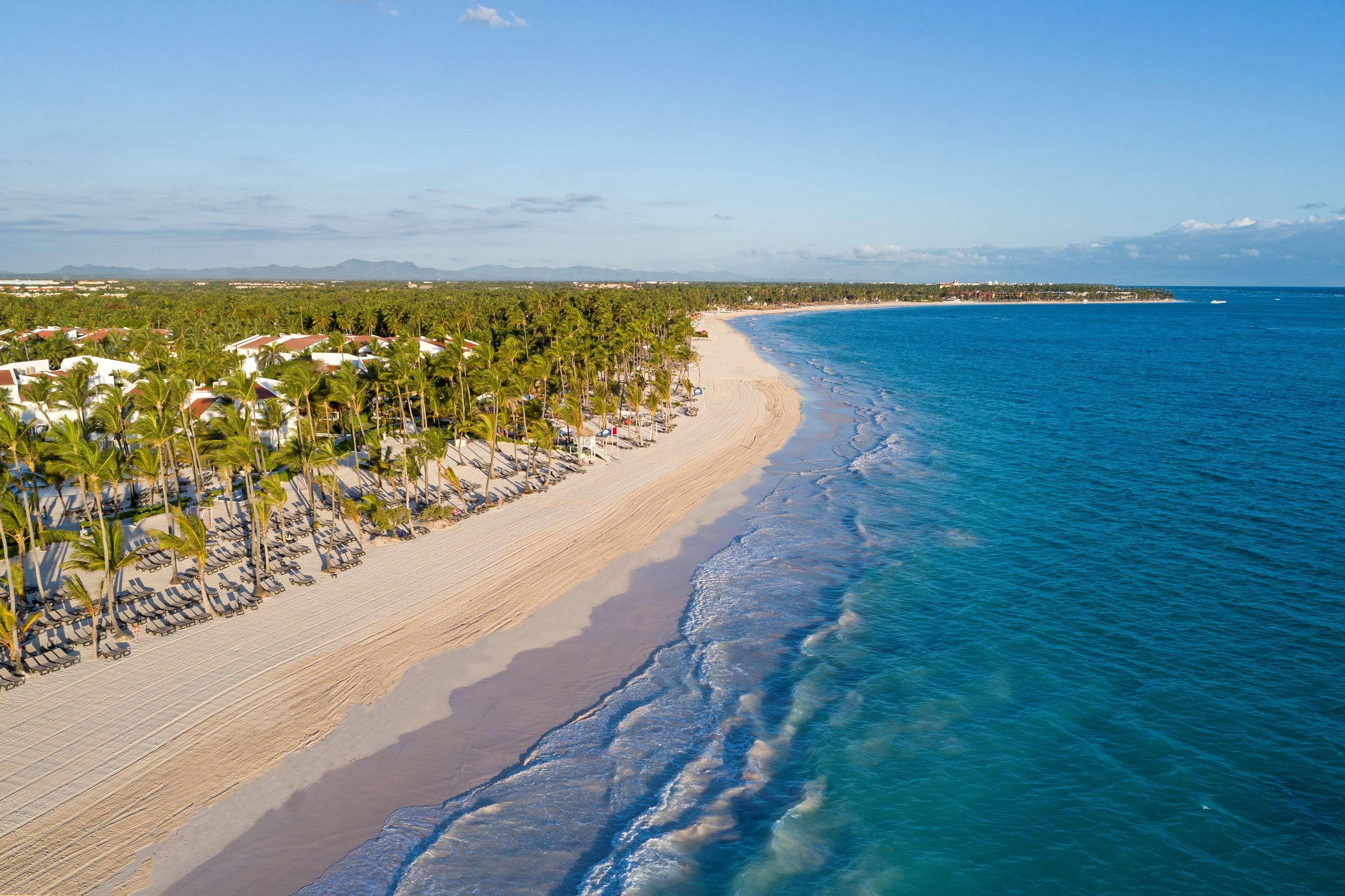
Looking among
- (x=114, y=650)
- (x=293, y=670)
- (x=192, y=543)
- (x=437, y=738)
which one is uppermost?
(x=192, y=543)

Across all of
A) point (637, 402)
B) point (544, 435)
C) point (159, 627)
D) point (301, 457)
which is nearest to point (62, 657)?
point (159, 627)

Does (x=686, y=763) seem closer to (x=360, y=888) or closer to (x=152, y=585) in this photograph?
(x=360, y=888)

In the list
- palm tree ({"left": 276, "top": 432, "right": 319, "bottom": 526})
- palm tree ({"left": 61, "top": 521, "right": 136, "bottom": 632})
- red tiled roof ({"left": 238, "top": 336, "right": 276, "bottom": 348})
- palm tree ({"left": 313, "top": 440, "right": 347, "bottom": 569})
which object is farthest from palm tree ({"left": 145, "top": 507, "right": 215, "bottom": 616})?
red tiled roof ({"left": 238, "top": 336, "right": 276, "bottom": 348})

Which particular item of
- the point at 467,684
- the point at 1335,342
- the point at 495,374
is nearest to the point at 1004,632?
the point at 467,684

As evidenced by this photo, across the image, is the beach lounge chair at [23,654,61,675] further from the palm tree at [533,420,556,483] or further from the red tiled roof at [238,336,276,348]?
the red tiled roof at [238,336,276,348]

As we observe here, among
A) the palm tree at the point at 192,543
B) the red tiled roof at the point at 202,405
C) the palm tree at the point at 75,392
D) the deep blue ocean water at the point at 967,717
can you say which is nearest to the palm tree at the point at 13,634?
the palm tree at the point at 192,543

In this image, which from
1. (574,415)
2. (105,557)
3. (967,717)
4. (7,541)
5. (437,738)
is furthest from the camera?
(574,415)

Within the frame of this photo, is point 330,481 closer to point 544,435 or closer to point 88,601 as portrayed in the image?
point 544,435
